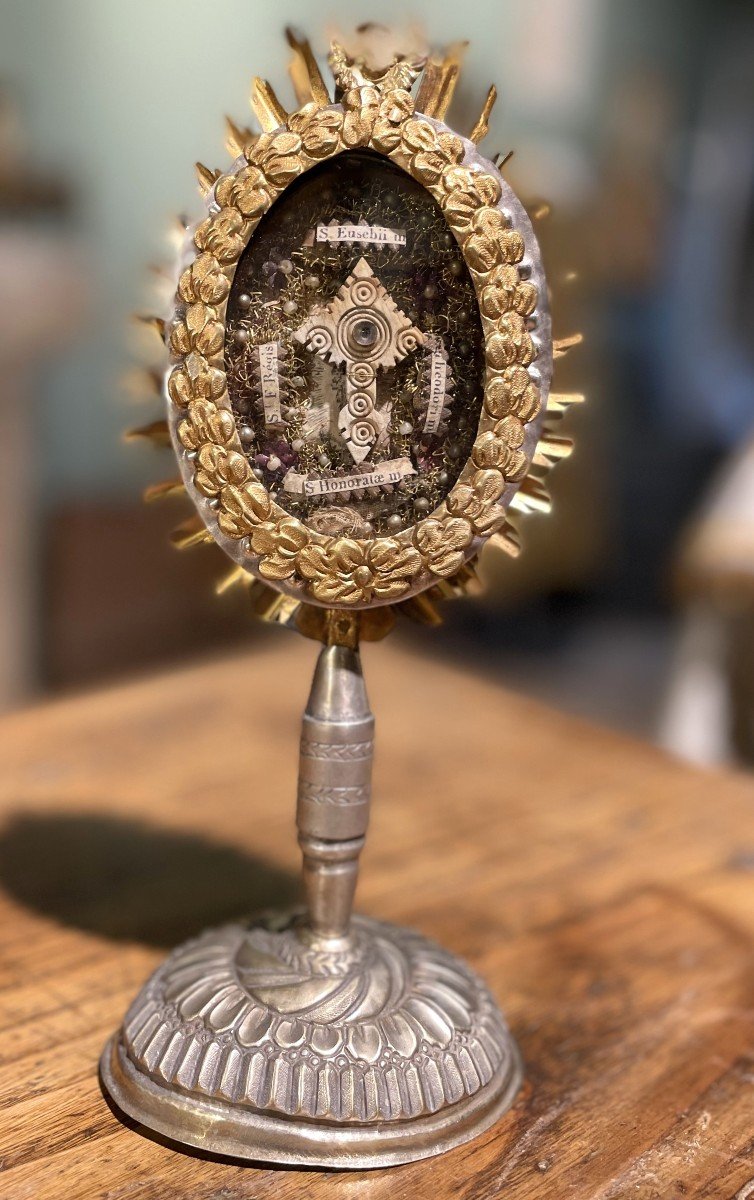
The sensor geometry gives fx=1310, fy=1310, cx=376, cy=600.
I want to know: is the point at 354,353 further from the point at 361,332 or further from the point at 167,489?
the point at 167,489

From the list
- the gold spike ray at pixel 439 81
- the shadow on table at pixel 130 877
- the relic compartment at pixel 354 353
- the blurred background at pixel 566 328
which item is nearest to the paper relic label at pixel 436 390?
the relic compartment at pixel 354 353

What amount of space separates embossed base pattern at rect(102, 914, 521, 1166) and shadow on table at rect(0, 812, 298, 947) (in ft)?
0.51

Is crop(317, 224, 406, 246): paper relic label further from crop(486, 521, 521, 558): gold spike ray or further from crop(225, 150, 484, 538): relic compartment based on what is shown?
crop(486, 521, 521, 558): gold spike ray

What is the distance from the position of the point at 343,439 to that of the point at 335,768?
16 centimetres

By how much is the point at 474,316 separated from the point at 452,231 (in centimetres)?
4

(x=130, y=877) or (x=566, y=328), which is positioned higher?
(x=566, y=328)

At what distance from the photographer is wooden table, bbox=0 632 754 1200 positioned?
0.63m

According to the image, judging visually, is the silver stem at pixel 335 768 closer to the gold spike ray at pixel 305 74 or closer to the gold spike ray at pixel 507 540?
the gold spike ray at pixel 507 540

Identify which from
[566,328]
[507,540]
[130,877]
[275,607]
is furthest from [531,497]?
[566,328]

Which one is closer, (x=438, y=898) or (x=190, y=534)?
(x=190, y=534)

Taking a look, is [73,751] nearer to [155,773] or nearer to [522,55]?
[155,773]

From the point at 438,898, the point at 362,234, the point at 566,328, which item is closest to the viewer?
the point at 362,234

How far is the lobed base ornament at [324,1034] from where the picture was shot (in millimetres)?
621

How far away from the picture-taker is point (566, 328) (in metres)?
1.44
